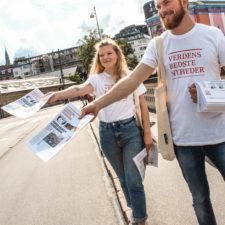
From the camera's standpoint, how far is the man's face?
1.75 m

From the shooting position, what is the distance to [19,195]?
15.7ft

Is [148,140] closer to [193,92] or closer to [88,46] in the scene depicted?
[193,92]

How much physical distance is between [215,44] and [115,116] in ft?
4.03

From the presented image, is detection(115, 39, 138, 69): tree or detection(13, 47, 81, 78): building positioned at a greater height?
detection(13, 47, 81, 78): building

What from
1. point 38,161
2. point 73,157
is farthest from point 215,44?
point 38,161

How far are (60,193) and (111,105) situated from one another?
253 cm

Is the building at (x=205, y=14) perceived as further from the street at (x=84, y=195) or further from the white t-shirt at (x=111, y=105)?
the white t-shirt at (x=111, y=105)

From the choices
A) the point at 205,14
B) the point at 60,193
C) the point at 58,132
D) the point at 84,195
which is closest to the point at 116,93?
the point at 58,132

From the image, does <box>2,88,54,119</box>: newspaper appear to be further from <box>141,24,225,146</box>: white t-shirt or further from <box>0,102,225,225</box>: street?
<box>0,102,225,225</box>: street

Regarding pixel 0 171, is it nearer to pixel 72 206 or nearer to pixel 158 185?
pixel 72 206

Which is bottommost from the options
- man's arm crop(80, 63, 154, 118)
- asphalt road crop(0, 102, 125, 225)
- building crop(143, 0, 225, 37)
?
asphalt road crop(0, 102, 125, 225)

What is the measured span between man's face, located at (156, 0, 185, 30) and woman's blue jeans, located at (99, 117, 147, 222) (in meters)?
1.14

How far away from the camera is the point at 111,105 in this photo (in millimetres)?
2670

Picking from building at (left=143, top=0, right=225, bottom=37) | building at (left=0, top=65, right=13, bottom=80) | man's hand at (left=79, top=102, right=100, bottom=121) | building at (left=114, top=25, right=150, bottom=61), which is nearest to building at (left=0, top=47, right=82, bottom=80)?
building at (left=0, top=65, right=13, bottom=80)
